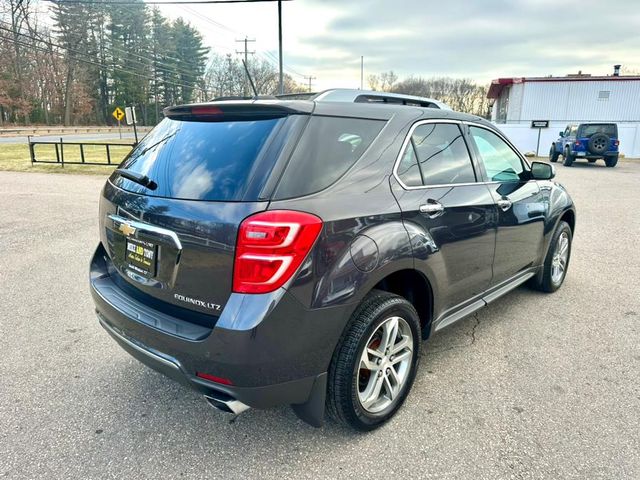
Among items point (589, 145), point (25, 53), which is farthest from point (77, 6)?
point (589, 145)

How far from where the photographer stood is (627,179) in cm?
1609

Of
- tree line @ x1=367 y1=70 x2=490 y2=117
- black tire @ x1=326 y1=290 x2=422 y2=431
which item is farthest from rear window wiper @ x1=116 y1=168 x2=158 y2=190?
tree line @ x1=367 y1=70 x2=490 y2=117

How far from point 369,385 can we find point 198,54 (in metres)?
80.7

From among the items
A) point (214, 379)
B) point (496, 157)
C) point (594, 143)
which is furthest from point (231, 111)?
point (594, 143)

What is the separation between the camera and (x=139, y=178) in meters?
2.45

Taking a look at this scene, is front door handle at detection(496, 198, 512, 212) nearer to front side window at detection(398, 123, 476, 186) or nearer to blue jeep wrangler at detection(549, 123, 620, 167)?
front side window at detection(398, 123, 476, 186)

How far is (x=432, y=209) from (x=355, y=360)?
99cm

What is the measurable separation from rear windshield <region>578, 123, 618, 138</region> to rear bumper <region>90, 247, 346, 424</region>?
22711mm

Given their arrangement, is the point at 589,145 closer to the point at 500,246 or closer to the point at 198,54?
the point at 500,246

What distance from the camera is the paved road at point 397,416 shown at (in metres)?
2.21

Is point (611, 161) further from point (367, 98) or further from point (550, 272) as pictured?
point (367, 98)

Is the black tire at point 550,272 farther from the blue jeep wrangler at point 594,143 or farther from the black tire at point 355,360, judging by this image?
the blue jeep wrangler at point 594,143

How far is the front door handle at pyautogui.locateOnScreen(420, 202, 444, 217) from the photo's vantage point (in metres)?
2.57

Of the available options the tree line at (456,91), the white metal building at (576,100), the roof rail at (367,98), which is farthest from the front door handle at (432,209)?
the tree line at (456,91)
